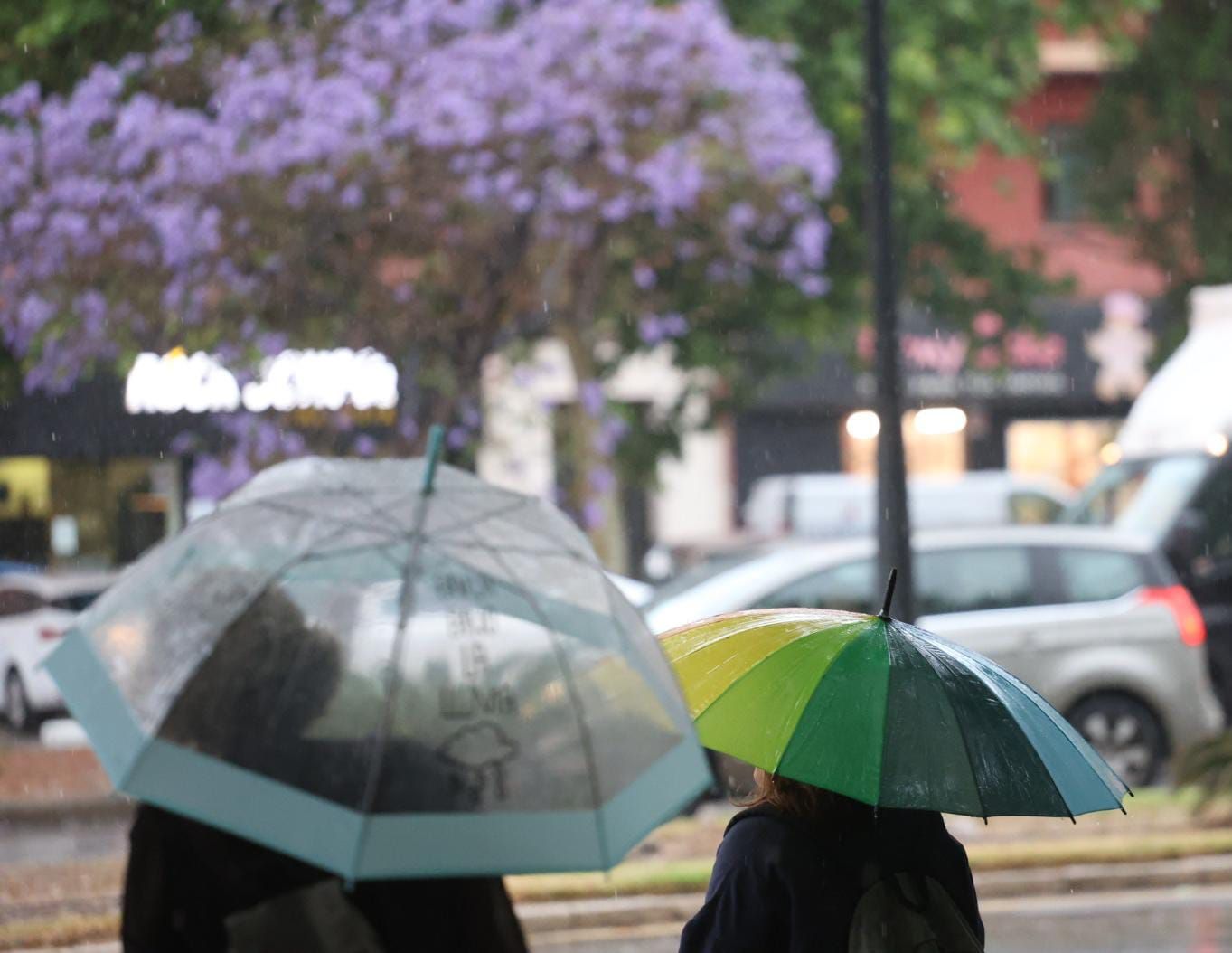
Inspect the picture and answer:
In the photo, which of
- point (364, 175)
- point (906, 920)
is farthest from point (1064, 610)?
point (906, 920)

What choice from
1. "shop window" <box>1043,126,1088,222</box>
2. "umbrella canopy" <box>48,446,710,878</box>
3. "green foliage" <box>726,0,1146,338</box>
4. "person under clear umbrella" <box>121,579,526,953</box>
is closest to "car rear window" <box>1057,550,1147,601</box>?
"green foliage" <box>726,0,1146,338</box>

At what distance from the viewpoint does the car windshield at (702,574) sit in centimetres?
1218

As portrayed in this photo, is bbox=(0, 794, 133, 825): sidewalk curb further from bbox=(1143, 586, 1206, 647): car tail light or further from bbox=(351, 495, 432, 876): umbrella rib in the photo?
bbox=(351, 495, 432, 876): umbrella rib

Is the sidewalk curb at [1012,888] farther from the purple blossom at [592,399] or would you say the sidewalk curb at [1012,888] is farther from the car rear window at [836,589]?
the purple blossom at [592,399]

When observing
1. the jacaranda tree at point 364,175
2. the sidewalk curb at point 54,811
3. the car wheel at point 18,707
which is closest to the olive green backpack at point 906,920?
the sidewalk curb at point 54,811

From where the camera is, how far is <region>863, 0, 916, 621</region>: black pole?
34.3 feet

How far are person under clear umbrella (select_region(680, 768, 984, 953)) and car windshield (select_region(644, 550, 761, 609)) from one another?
888cm

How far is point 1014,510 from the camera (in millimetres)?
23984

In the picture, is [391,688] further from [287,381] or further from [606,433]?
[606,433]

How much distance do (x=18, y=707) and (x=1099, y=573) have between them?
867 centimetres

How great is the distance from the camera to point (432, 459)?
108 inches

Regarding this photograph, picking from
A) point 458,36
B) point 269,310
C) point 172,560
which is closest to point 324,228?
point 269,310

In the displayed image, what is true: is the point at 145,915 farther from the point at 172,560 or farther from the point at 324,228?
the point at 324,228

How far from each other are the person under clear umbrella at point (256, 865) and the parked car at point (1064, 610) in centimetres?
936
